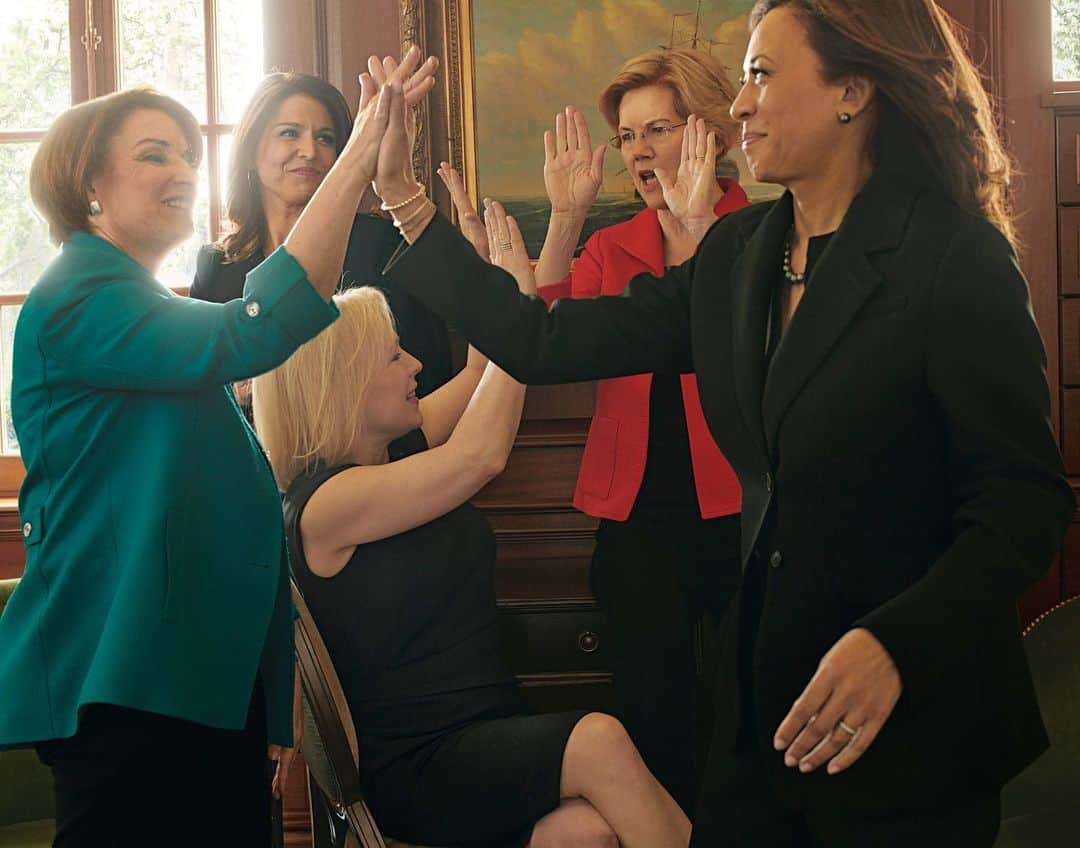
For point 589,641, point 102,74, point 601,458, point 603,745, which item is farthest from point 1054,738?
point 102,74

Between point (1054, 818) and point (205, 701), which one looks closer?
point (205, 701)

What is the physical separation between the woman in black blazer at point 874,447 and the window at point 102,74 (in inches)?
98.2

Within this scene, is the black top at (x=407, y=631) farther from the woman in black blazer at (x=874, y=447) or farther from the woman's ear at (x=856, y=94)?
the woman's ear at (x=856, y=94)

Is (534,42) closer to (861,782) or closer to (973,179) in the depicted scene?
(973,179)

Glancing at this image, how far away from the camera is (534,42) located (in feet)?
9.81

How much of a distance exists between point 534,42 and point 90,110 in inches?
62.0

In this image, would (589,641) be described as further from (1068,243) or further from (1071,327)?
(1068,243)

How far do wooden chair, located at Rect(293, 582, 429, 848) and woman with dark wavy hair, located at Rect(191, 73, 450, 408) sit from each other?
90 cm

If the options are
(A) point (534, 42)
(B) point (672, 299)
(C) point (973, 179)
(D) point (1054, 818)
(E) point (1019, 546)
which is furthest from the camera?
(A) point (534, 42)

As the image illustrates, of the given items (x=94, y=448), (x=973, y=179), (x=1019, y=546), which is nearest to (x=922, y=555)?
(x=1019, y=546)

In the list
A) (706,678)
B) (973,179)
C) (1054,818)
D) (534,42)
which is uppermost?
(534,42)

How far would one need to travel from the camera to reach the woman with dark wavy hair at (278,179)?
2455mm

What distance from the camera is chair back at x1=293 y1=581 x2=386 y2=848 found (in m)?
1.59

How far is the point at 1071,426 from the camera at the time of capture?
303cm
